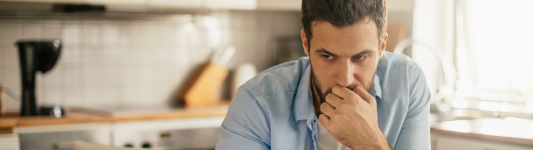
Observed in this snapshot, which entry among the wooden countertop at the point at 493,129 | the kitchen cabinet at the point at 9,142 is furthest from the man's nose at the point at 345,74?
the kitchen cabinet at the point at 9,142

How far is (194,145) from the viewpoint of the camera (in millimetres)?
2766

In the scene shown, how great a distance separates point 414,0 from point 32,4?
2.31 meters

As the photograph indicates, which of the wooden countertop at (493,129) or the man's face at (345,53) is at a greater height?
the man's face at (345,53)

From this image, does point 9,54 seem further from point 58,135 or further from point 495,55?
point 495,55

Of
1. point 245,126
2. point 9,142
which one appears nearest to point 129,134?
point 9,142

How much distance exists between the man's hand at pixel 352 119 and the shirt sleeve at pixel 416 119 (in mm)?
125

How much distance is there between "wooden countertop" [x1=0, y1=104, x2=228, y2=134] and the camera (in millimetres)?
2373

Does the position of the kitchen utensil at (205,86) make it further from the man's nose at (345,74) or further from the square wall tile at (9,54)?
the man's nose at (345,74)

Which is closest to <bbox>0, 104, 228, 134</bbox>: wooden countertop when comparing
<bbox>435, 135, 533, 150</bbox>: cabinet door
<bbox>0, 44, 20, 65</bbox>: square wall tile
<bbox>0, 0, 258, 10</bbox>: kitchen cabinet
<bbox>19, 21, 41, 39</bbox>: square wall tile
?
<bbox>0, 44, 20, 65</bbox>: square wall tile

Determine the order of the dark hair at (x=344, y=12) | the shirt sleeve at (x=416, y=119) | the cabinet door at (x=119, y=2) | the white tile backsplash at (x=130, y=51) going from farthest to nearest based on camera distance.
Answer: the white tile backsplash at (x=130, y=51) < the cabinet door at (x=119, y=2) < the shirt sleeve at (x=416, y=119) < the dark hair at (x=344, y=12)

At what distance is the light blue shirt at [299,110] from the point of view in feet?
4.36

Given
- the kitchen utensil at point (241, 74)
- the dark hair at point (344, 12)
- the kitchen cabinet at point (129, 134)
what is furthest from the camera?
the kitchen utensil at point (241, 74)

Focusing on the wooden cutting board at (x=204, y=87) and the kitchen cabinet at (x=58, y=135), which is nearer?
the kitchen cabinet at (x=58, y=135)

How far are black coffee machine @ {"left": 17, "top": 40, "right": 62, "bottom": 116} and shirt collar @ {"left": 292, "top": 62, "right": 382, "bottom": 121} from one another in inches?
64.0
